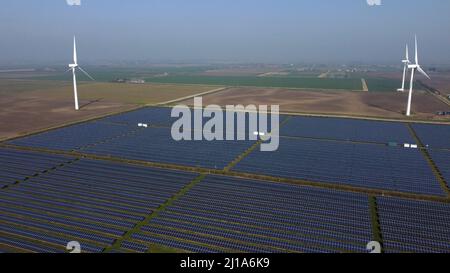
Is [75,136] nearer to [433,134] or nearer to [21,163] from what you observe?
[21,163]

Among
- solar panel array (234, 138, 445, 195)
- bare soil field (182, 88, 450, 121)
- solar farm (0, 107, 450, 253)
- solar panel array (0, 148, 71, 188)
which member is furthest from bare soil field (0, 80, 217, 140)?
solar panel array (234, 138, 445, 195)

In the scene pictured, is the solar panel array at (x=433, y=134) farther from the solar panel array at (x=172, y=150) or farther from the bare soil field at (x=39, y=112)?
the bare soil field at (x=39, y=112)

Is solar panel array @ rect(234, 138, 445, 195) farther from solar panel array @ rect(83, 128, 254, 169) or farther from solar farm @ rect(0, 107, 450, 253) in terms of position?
solar panel array @ rect(83, 128, 254, 169)

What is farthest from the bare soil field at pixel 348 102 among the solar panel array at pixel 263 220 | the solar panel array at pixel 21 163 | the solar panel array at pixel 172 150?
the solar panel array at pixel 21 163

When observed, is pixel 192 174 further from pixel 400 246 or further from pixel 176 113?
pixel 176 113

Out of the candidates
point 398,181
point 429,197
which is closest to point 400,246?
point 429,197

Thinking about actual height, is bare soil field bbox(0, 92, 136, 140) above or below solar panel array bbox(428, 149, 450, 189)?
above
